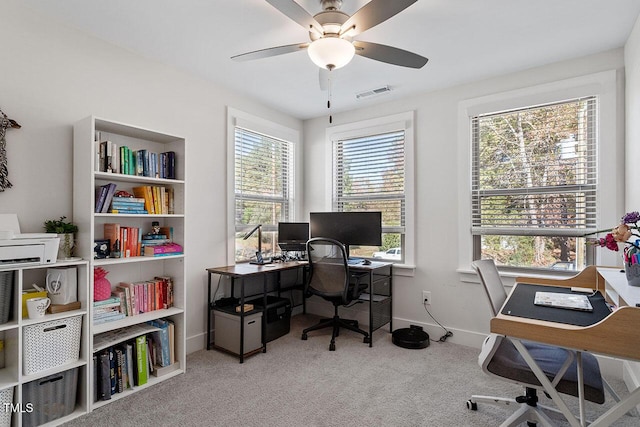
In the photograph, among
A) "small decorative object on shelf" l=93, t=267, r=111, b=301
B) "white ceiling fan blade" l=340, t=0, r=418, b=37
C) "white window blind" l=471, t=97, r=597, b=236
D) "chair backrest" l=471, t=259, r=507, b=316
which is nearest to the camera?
"white ceiling fan blade" l=340, t=0, r=418, b=37

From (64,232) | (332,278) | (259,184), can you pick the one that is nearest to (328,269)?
(332,278)

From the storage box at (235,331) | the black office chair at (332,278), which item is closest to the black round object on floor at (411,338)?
the black office chair at (332,278)

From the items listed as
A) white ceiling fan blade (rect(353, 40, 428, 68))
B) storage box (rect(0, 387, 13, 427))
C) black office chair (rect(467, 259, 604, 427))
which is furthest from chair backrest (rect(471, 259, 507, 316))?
storage box (rect(0, 387, 13, 427))

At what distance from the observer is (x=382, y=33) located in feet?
7.80

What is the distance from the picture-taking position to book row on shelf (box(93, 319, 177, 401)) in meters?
2.17

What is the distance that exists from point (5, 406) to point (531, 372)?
2.75 meters

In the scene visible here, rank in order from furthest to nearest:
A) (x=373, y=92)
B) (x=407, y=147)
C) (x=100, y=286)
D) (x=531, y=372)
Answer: (x=407, y=147) → (x=373, y=92) → (x=100, y=286) → (x=531, y=372)

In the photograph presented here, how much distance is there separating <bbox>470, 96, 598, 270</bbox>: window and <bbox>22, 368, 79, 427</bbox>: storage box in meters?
3.36

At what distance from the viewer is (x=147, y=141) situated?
9.12ft

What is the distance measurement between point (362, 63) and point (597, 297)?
237cm

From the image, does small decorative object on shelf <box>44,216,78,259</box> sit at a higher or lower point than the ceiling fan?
lower

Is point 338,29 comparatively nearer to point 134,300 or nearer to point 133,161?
point 133,161

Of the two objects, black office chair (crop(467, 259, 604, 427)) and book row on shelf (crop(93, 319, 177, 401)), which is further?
book row on shelf (crop(93, 319, 177, 401))

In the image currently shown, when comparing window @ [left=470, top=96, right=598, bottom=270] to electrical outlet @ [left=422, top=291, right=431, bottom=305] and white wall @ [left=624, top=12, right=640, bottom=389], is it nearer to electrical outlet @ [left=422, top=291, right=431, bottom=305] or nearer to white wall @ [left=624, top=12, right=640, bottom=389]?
white wall @ [left=624, top=12, right=640, bottom=389]
